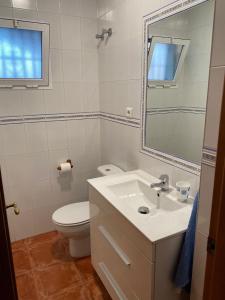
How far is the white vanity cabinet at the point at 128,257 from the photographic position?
1157 millimetres

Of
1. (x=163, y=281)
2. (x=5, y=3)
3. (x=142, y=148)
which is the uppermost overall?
(x=5, y=3)

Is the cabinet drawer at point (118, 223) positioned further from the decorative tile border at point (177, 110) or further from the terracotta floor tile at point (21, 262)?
the terracotta floor tile at point (21, 262)

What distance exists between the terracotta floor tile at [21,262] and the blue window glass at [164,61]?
1942 millimetres

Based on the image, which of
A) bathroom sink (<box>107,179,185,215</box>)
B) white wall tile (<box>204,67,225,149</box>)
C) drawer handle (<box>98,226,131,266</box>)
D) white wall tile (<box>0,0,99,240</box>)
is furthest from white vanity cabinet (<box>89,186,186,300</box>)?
white wall tile (<box>0,0,99,240</box>)

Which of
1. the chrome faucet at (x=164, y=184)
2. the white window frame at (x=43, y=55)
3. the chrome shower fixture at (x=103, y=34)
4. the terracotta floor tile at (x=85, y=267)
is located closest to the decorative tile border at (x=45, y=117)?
the white window frame at (x=43, y=55)

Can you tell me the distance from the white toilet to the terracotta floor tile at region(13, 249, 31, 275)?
16.1 inches

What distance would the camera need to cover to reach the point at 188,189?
143cm

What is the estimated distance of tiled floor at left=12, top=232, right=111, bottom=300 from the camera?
1842 millimetres

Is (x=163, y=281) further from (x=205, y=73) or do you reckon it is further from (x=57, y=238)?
(x=57, y=238)

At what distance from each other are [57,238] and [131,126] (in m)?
1.47

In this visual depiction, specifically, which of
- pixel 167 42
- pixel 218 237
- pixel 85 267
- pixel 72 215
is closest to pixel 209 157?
pixel 218 237

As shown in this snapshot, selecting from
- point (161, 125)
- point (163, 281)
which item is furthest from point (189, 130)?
point (163, 281)

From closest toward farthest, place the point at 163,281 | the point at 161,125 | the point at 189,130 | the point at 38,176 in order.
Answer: the point at 163,281
the point at 189,130
the point at 161,125
the point at 38,176

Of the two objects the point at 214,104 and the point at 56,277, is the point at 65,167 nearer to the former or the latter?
the point at 56,277
